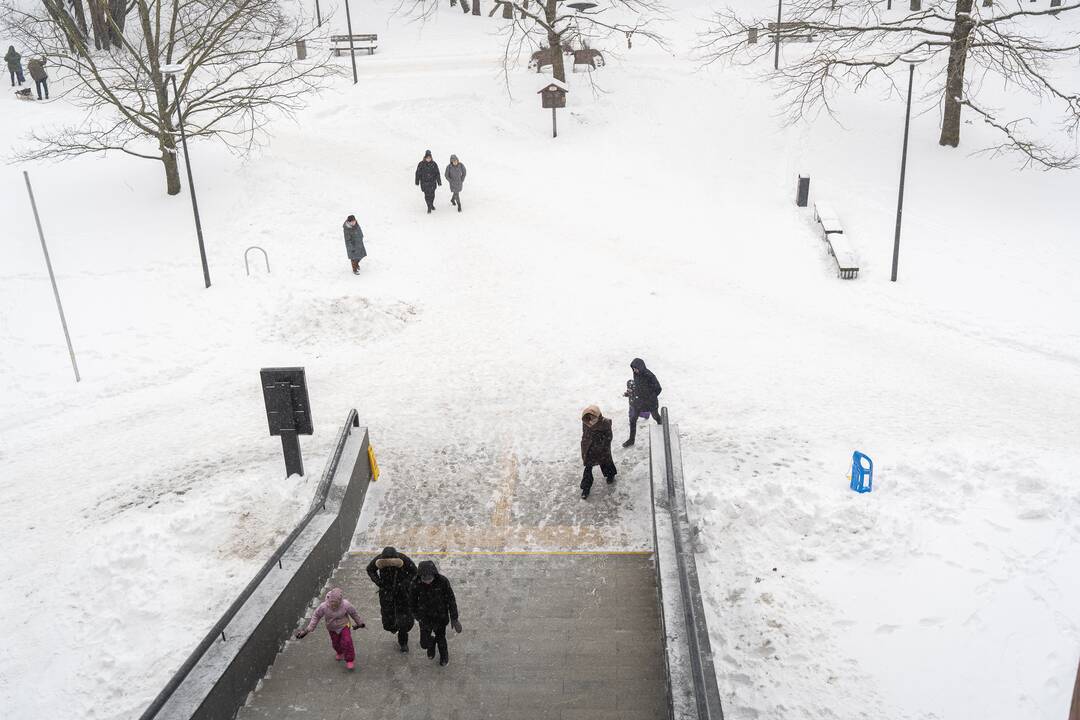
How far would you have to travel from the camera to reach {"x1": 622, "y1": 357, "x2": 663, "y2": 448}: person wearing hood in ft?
36.7

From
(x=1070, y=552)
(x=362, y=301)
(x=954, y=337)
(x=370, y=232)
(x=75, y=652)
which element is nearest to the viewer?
(x=75, y=652)

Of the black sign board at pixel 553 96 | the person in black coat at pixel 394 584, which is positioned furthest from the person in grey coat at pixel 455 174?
the person in black coat at pixel 394 584

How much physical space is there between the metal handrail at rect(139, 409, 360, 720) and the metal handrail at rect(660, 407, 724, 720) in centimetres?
366

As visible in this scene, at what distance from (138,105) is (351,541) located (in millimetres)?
22568

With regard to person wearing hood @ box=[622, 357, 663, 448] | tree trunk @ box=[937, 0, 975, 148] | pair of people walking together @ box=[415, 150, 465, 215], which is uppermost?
tree trunk @ box=[937, 0, 975, 148]

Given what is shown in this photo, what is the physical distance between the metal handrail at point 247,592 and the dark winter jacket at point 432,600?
58.2 inches

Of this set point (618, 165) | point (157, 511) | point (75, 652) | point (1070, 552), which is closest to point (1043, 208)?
point (618, 165)

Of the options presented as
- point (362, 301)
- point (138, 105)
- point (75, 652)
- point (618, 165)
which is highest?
point (138, 105)

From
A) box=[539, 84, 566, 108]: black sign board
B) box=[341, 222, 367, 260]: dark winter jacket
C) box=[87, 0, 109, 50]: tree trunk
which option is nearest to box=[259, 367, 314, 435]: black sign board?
box=[341, 222, 367, 260]: dark winter jacket

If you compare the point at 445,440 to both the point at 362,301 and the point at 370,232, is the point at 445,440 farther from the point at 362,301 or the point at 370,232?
the point at 370,232

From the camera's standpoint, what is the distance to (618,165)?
2412 cm

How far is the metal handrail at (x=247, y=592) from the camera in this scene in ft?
18.8

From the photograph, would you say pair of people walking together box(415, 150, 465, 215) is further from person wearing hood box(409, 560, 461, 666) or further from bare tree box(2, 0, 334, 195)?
person wearing hood box(409, 560, 461, 666)

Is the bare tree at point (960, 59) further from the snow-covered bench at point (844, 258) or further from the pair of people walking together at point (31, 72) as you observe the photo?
the pair of people walking together at point (31, 72)
